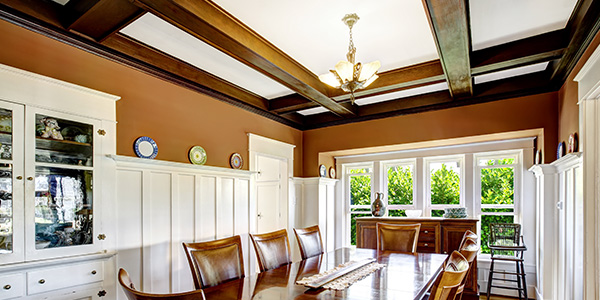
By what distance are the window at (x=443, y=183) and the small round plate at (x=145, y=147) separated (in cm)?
407

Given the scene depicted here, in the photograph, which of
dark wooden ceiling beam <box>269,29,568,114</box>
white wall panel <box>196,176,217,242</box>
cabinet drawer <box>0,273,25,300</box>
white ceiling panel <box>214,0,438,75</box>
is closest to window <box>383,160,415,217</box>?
dark wooden ceiling beam <box>269,29,568,114</box>

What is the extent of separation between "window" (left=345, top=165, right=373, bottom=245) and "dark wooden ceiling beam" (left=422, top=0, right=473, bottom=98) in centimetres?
260

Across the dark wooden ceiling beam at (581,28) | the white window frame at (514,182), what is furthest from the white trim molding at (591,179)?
the white window frame at (514,182)

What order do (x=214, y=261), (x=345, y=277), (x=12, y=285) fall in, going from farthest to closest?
(x=214, y=261), (x=345, y=277), (x=12, y=285)

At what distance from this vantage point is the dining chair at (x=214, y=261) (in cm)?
230

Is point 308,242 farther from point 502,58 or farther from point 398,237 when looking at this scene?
point 502,58

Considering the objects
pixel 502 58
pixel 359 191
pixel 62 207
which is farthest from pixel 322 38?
pixel 359 191

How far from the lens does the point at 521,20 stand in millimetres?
2686

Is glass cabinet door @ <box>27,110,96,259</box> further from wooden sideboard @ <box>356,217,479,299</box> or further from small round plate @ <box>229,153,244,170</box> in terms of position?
wooden sideboard @ <box>356,217,479,299</box>

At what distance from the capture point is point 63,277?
245 centimetres

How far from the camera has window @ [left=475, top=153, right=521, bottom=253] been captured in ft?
15.3

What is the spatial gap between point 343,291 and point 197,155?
2.45 meters

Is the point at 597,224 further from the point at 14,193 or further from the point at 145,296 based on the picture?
the point at 14,193

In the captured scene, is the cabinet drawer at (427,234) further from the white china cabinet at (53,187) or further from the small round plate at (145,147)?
the white china cabinet at (53,187)
